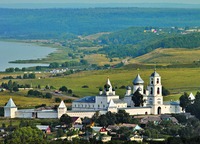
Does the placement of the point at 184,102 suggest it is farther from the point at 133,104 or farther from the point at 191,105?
the point at 133,104

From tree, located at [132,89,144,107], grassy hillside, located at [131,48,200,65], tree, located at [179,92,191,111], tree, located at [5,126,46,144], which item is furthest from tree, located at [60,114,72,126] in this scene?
grassy hillside, located at [131,48,200,65]

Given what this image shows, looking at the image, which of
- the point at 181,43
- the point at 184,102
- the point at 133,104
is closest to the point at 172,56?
the point at 181,43

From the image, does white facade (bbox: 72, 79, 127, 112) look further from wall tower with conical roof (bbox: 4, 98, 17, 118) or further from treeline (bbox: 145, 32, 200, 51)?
treeline (bbox: 145, 32, 200, 51)

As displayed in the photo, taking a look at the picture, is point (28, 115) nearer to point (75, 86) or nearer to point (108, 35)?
point (75, 86)

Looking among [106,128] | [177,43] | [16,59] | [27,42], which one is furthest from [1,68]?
[27,42]

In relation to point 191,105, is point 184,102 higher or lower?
higher

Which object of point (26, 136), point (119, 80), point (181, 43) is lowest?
point (26, 136)

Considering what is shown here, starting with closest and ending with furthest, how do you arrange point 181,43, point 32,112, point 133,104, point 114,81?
point 32,112 < point 133,104 < point 114,81 < point 181,43
